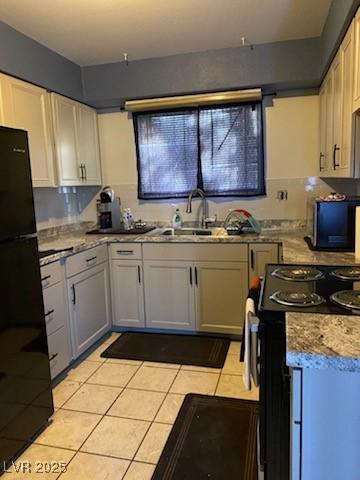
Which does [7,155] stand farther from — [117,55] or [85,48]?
[117,55]

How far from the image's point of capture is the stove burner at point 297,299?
135 cm

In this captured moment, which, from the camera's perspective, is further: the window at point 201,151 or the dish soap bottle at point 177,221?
the dish soap bottle at point 177,221

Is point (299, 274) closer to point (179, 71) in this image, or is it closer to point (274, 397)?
point (274, 397)

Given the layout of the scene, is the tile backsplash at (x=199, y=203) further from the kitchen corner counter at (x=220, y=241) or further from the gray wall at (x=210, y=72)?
the gray wall at (x=210, y=72)

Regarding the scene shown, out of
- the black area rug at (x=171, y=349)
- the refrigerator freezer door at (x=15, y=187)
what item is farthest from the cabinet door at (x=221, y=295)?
the refrigerator freezer door at (x=15, y=187)

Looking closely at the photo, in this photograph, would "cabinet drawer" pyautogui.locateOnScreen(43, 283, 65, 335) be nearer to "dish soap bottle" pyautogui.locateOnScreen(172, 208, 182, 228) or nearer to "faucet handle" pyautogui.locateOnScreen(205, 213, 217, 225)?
"dish soap bottle" pyautogui.locateOnScreen(172, 208, 182, 228)

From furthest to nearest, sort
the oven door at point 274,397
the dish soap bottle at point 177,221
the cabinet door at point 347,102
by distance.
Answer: the dish soap bottle at point 177,221
the cabinet door at point 347,102
the oven door at point 274,397

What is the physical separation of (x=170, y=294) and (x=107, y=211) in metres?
1.05

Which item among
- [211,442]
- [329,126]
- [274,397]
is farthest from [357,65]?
[211,442]

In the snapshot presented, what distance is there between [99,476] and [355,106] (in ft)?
7.16

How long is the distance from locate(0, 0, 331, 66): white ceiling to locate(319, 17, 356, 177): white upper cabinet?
0.42m

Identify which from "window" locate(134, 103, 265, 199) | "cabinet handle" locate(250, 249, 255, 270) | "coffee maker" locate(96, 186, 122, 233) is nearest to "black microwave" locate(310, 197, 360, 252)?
"cabinet handle" locate(250, 249, 255, 270)

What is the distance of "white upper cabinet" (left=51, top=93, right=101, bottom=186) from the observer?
299 cm

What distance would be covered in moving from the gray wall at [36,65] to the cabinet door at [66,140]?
0.33 ft
